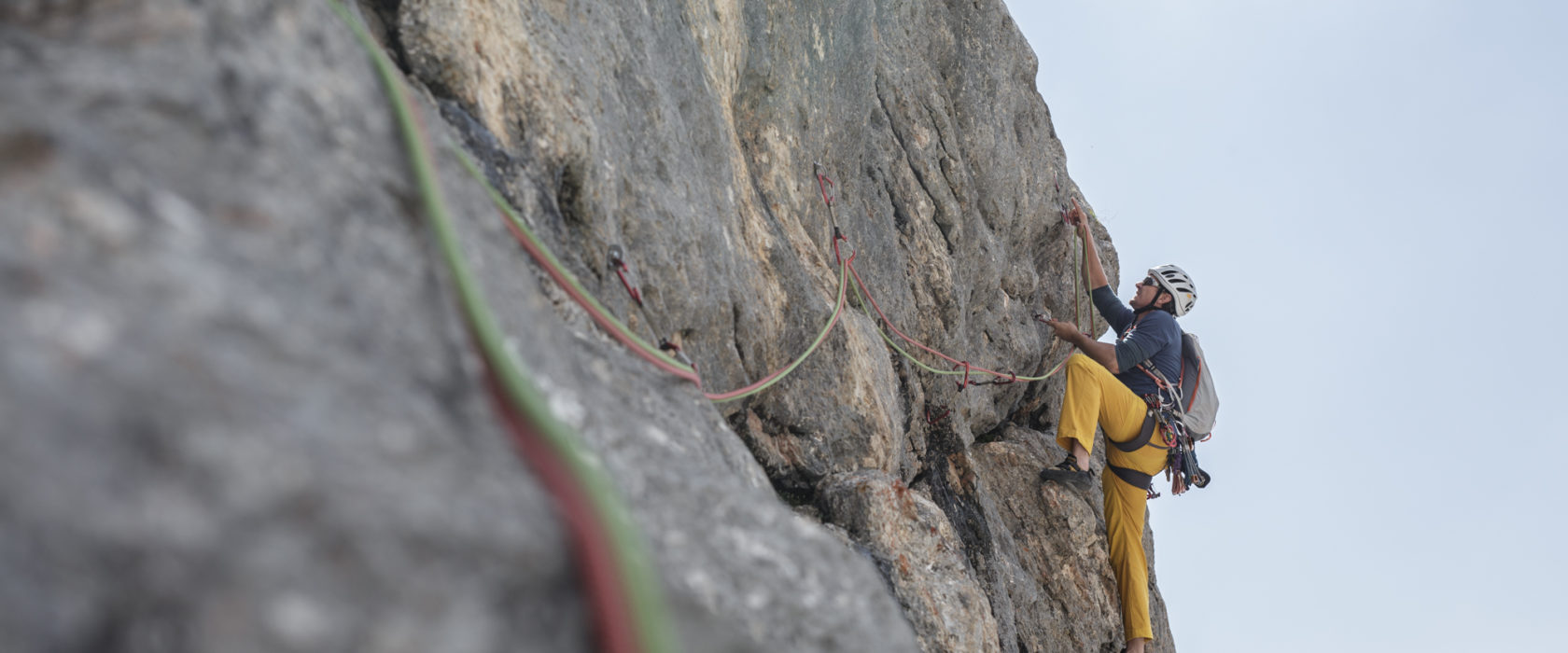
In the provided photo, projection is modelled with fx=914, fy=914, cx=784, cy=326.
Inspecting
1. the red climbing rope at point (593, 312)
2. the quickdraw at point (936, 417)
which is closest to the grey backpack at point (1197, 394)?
the quickdraw at point (936, 417)

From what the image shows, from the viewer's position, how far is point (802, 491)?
4965 mm

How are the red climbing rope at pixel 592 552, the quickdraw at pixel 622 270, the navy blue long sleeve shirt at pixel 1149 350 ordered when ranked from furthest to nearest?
the navy blue long sleeve shirt at pixel 1149 350, the quickdraw at pixel 622 270, the red climbing rope at pixel 592 552

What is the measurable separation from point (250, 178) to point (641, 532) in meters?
0.82

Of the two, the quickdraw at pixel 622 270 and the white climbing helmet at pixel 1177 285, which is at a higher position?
the white climbing helmet at pixel 1177 285

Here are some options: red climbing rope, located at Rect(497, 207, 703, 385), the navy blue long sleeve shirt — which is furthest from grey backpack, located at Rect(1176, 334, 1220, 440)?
red climbing rope, located at Rect(497, 207, 703, 385)

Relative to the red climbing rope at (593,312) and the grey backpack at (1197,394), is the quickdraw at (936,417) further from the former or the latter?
the red climbing rope at (593,312)

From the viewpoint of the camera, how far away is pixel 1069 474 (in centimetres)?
856

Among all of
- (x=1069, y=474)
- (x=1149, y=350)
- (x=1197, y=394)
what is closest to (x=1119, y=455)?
(x=1069, y=474)

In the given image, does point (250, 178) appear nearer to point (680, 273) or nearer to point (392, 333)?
point (392, 333)

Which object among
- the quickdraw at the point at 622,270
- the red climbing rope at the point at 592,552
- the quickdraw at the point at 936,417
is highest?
the quickdraw at the point at 936,417

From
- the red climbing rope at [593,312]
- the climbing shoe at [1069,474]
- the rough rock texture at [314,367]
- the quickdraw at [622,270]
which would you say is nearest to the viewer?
the rough rock texture at [314,367]

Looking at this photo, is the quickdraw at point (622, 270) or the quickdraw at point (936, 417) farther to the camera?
the quickdraw at point (936, 417)

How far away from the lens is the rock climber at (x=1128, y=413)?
802 cm

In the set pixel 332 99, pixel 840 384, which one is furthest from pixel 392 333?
pixel 840 384
